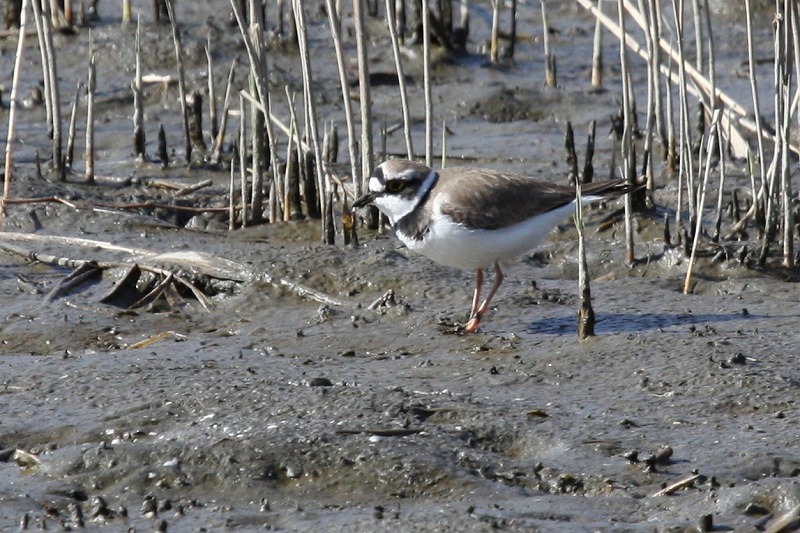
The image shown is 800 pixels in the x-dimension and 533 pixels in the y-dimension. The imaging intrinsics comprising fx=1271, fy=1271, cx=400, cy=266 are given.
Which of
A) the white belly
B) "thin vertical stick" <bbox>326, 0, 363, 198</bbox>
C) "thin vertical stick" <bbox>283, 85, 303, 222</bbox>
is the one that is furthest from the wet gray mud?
"thin vertical stick" <bbox>326, 0, 363, 198</bbox>

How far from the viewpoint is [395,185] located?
6.70 meters

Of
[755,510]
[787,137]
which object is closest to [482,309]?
[787,137]

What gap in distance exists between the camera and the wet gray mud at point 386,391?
14.7 feet

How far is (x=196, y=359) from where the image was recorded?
617 centimetres

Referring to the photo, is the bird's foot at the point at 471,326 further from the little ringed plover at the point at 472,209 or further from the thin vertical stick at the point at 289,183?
the thin vertical stick at the point at 289,183

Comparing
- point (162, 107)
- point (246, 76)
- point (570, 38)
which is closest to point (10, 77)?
point (162, 107)

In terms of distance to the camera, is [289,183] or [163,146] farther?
[163,146]

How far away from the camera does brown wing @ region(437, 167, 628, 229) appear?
6.52 meters

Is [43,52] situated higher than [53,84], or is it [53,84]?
[43,52]

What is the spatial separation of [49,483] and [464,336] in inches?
94.5

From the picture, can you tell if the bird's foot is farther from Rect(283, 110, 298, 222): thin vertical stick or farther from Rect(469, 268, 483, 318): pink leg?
Rect(283, 110, 298, 222): thin vertical stick

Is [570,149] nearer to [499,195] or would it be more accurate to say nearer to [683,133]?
[683,133]

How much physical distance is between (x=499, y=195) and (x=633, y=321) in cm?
95

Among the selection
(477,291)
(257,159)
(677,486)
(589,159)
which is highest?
(257,159)
